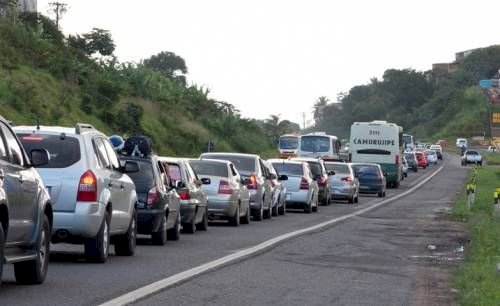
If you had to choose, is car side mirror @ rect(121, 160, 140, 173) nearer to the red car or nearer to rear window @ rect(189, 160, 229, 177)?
rear window @ rect(189, 160, 229, 177)

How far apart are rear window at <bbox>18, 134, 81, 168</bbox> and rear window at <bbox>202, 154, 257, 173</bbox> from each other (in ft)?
51.7

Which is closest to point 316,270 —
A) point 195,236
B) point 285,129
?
point 195,236

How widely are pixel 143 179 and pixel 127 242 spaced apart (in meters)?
2.67

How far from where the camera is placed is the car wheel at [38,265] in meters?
14.7

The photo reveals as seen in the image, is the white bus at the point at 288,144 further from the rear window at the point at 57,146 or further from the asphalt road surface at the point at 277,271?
the rear window at the point at 57,146

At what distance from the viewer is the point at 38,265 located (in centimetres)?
1480

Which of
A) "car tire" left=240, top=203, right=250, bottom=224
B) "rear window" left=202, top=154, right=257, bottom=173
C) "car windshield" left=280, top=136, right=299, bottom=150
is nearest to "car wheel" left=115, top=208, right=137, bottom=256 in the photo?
"car tire" left=240, top=203, right=250, bottom=224

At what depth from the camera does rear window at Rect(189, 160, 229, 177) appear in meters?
30.0

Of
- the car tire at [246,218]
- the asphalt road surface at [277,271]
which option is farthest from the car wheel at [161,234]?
the car tire at [246,218]

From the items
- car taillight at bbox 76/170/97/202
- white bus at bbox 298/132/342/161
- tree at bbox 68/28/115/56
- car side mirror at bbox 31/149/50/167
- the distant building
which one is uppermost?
the distant building

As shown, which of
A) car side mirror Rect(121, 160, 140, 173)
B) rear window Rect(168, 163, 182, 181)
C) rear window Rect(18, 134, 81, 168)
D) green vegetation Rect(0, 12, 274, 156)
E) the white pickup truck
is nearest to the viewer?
rear window Rect(18, 134, 81, 168)

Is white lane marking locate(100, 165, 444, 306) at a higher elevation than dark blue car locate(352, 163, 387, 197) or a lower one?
lower

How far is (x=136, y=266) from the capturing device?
709 inches

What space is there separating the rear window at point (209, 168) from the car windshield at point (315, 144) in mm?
37352
